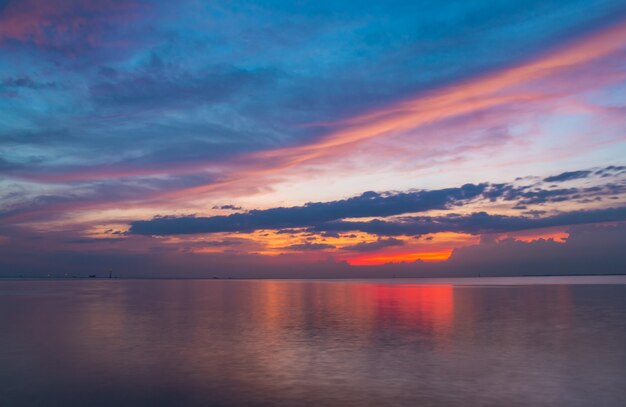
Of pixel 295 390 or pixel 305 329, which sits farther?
pixel 305 329

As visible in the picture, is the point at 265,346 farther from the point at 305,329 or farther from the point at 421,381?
the point at 421,381

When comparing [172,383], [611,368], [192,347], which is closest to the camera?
[172,383]

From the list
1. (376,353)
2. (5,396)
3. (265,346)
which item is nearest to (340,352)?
(376,353)

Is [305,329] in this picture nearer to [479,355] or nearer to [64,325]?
[479,355]

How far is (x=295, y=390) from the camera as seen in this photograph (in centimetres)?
1972

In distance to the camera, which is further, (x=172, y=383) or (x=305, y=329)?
(x=305, y=329)

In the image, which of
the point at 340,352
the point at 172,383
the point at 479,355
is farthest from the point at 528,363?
the point at 172,383

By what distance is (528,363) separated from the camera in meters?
25.1

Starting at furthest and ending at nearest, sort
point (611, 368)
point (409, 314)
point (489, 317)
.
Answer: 1. point (409, 314)
2. point (489, 317)
3. point (611, 368)

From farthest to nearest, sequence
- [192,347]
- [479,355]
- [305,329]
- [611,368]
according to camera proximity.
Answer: [305,329] < [192,347] < [479,355] < [611,368]

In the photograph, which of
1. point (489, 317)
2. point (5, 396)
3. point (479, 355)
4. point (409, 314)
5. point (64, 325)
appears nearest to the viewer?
point (5, 396)

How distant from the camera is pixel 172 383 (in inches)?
827

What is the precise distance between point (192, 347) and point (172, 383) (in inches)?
368

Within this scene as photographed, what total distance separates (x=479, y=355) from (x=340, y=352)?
7529mm
